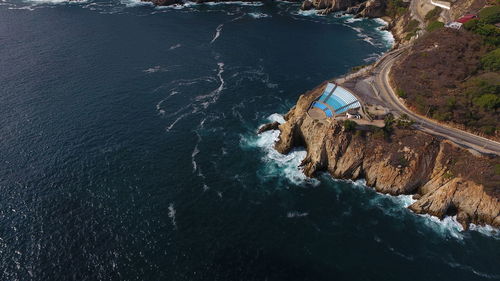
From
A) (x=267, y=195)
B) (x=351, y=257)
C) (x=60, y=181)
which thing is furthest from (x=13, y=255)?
(x=351, y=257)

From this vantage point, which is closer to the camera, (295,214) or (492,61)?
(295,214)

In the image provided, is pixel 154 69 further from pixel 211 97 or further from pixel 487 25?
pixel 487 25

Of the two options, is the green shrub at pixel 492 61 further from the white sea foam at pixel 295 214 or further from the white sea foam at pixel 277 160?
the white sea foam at pixel 295 214

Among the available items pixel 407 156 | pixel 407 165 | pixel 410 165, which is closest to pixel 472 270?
pixel 410 165

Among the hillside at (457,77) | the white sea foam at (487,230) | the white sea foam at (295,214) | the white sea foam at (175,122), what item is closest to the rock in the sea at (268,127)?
the white sea foam at (175,122)

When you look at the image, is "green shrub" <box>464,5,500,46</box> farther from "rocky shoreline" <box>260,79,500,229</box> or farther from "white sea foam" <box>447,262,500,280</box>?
"white sea foam" <box>447,262,500,280</box>

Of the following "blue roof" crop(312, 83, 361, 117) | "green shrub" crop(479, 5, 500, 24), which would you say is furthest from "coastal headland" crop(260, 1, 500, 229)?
"green shrub" crop(479, 5, 500, 24)
